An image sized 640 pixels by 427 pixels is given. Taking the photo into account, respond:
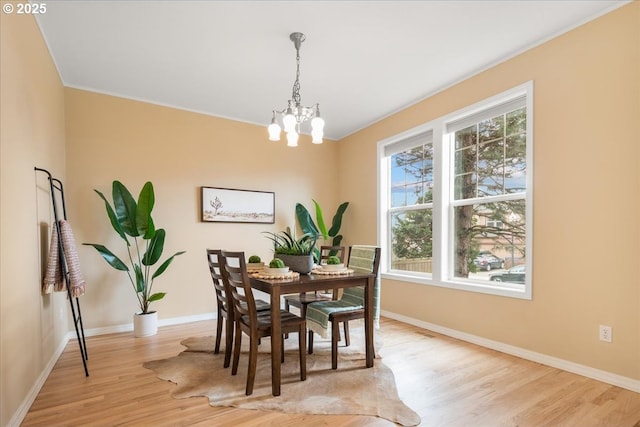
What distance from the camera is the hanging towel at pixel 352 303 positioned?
2678 millimetres

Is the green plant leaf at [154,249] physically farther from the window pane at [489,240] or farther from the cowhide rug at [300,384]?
the window pane at [489,240]

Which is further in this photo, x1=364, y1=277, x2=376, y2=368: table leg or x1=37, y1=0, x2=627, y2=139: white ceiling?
x1=364, y1=277, x2=376, y2=368: table leg

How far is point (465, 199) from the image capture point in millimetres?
3545

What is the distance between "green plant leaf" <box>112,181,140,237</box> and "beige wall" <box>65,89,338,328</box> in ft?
1.26

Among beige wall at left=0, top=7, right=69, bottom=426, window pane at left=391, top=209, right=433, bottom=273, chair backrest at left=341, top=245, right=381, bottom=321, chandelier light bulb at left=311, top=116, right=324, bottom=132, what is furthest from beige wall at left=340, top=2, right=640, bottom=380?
beige wall at left=0, top=7, right=69, bottom=426

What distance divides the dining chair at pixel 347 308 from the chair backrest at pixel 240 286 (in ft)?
1.94

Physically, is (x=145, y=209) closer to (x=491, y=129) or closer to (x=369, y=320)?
(x=369, y=320)

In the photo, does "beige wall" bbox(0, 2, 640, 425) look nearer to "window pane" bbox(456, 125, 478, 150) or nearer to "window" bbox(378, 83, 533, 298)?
"window" bbox(378, 83, 533, 298)

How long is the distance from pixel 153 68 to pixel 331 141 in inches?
115

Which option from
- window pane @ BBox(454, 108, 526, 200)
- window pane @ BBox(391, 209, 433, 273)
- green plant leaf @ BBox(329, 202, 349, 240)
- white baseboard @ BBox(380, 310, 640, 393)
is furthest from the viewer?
green plant leaf @ BBox(329, 202, 349, 240)

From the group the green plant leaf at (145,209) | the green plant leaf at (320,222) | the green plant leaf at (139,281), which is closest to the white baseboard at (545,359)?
the green plant leaf at (320,222)

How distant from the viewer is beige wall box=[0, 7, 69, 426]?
6.04 ft

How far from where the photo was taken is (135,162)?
3.92m

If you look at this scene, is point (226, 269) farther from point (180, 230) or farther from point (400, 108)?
point (400, 108)
